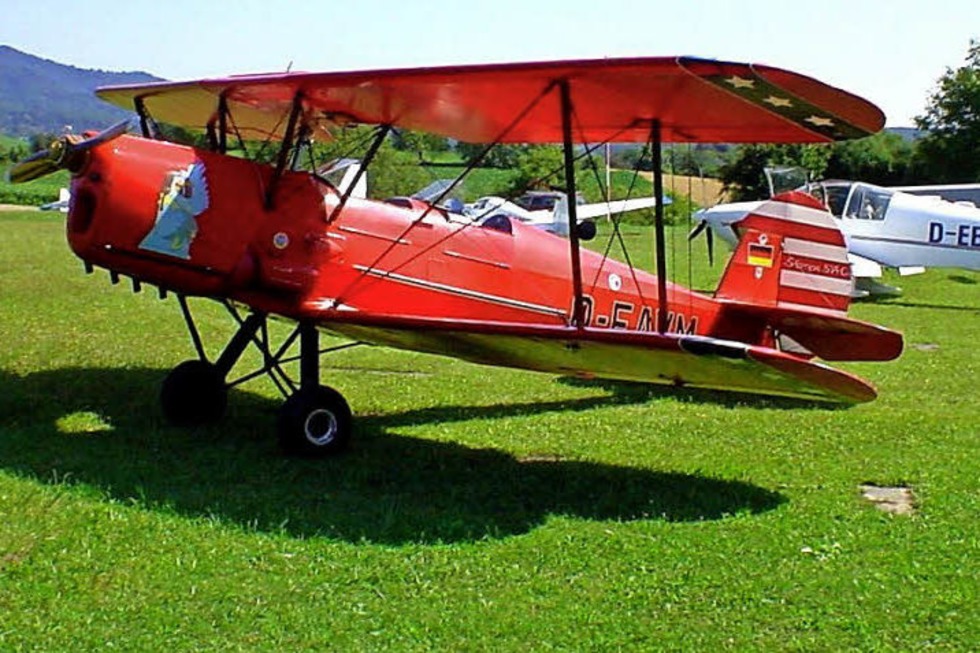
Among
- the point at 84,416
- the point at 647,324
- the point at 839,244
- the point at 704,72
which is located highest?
the point at 704,72

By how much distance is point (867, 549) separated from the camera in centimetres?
514

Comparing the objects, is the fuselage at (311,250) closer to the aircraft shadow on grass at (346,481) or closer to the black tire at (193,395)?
the aircraft shadow on grass at (346,481)

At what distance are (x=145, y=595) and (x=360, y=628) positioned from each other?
3.03 ft

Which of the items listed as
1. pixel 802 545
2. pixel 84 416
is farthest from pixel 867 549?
pixel 84 416

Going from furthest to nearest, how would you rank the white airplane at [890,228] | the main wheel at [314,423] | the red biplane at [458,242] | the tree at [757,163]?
1. the tree at [757,163]
2. the white airplane at [890,228]
3. the main wheel at [314,423]
4. the red biplane at [458,242]

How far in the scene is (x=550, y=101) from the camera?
657 cm

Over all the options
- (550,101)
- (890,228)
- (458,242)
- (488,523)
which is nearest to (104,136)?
(458,242)

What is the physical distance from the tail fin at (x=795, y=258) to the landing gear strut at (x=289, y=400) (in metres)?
3.28

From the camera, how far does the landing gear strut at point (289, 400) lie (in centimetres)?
658

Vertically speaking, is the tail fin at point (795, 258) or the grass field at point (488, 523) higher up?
the tail fin at point (795, 258)

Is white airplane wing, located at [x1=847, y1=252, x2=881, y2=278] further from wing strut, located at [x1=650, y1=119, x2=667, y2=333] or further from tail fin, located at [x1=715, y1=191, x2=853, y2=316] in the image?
wing strut, located at [x1=650, y1=119, x2=667, y2=333]

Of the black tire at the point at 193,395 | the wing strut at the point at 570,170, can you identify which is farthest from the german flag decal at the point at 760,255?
the black tire at the point at 193,395

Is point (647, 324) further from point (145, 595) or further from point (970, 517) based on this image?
point (145, 595)

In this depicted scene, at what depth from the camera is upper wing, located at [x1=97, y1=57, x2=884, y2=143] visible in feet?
17.1
